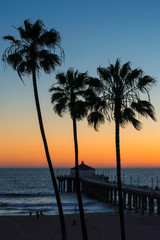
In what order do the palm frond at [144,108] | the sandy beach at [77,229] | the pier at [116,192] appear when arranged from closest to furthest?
1. the palm frond at [144,108]
2. the sandy beach at [77,229]
3. the pier at [116,192]

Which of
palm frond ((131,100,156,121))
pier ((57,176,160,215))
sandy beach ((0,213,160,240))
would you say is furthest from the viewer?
pier ((57,176,160,215))

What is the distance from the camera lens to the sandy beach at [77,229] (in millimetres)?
25328

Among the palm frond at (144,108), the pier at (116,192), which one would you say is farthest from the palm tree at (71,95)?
the pier at (116,192)

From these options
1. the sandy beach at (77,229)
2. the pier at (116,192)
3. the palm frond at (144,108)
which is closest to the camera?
the palm frond at (144,108)

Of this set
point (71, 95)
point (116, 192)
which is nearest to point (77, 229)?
point (71, 95)

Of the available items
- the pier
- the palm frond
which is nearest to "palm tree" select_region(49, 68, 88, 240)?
the palm frond

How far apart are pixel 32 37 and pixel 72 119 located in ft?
17.4

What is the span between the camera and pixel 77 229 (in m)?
28.1

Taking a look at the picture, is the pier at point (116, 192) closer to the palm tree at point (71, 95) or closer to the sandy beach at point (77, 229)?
the sandy beach at point (77, 229)

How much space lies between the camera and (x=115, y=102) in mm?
16750

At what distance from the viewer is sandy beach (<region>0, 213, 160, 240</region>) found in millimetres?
25328

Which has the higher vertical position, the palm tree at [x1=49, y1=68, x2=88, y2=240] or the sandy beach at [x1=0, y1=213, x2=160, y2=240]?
the palm tree at [x1=49, y1=68, x2=88, y2=240]

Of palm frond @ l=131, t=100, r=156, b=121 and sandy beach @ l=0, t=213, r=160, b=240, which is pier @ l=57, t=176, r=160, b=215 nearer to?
sandy beach @ l=0, t=213, r=160, b=240

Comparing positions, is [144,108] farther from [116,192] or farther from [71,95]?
[116,192]
